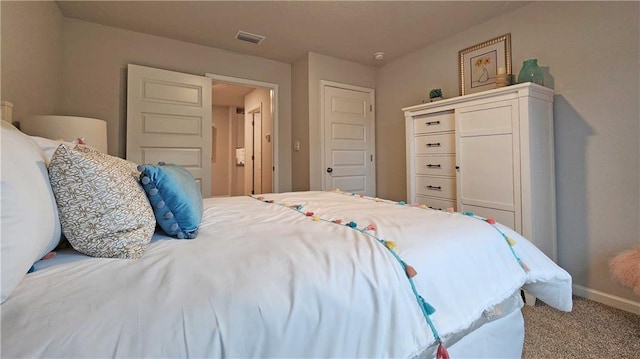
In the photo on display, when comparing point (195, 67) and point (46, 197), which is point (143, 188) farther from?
point (195, 67)

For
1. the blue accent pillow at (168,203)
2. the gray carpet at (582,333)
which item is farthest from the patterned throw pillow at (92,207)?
the gray carpet at (582,333)

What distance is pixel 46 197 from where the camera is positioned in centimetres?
71

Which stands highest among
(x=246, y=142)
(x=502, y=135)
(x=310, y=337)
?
(x=246, y=142)

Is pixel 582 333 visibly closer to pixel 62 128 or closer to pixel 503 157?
pixel 503 157

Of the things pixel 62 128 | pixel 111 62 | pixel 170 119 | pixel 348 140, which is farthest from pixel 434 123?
pixel 111 62

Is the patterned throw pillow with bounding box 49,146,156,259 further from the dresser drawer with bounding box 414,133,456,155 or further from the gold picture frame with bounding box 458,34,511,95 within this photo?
the gold picture frame with bounding box 458,34,511,95

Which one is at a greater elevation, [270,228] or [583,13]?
[583,13]

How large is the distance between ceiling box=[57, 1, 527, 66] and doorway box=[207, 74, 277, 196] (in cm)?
63

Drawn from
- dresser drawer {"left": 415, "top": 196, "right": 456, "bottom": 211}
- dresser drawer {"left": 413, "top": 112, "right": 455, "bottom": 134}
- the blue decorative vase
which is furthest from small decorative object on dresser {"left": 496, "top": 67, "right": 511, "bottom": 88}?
dresser drawer {"left": 415, "top": 196, "right": 456, "bottom": 211}

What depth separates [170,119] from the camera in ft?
10.1

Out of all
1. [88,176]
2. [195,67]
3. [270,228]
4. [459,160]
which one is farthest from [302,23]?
[88,176]

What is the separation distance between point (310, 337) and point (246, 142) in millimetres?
5461

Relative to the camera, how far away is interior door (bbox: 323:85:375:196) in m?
3.69

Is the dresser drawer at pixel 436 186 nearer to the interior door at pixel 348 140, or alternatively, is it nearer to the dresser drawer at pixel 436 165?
the dresser drawer at pixel 436 165
